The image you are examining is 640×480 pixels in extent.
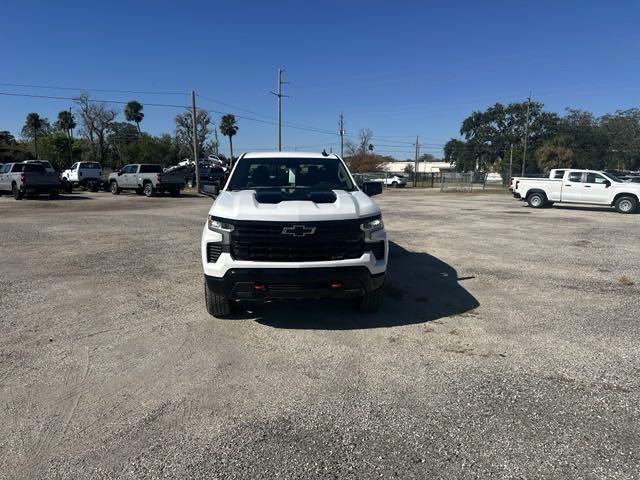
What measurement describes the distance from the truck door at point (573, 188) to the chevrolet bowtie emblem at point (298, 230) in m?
20.2

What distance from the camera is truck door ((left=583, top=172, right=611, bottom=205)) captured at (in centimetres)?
2038

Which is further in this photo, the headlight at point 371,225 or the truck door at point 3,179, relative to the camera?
the truck door at point 3,179

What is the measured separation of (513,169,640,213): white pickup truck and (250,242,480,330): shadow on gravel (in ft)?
53.3

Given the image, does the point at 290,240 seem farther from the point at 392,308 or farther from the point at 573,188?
the point at 573,188

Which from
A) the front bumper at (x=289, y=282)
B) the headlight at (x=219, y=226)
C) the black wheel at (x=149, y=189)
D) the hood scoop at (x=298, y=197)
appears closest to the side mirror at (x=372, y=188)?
the hood scoop at (x=298, y=197)

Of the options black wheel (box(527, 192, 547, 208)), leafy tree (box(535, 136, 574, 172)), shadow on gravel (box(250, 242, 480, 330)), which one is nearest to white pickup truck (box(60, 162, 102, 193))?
black wheel (box(527, 192, 547, 208))

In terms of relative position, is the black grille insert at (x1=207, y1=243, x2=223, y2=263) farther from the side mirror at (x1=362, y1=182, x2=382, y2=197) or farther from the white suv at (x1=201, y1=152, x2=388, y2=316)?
the side mirror at (x1=362, y1=182, x2=382, y2=197)

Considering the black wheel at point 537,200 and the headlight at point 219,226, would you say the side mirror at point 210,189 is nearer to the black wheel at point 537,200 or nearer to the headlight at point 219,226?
the headlight at point 219,226

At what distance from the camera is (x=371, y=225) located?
16.3ft

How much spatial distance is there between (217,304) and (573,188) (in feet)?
67.4

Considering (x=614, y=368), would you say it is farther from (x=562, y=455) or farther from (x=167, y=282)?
(x=167, y=282)

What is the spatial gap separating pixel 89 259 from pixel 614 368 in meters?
8.32

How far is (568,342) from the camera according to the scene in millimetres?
4797

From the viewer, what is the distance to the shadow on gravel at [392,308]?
17.3ft
